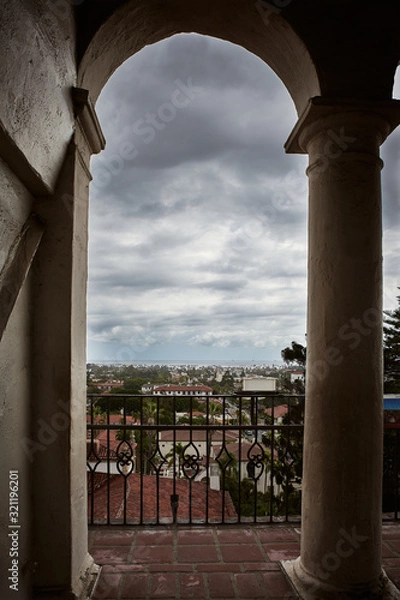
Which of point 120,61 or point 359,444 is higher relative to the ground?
point 120,61

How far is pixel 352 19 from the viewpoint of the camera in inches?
103

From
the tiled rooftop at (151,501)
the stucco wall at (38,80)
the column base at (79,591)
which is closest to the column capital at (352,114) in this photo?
the stucco wall at (38,80)

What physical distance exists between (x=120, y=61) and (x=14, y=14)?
Result: 164cm

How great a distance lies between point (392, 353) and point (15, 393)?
864 inches

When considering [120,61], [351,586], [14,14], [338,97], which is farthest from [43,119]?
[351,586]

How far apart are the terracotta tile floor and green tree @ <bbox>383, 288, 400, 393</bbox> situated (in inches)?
659

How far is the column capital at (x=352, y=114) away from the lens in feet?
8.27

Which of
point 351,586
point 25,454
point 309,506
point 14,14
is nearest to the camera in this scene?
point 14,14

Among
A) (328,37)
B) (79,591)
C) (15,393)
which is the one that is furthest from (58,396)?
(328,37)

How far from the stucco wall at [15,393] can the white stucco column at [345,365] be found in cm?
182

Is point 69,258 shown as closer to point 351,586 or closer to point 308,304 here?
point 308,304

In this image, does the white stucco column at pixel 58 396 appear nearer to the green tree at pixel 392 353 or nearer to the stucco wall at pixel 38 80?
the stucco wall at pixel 38 80

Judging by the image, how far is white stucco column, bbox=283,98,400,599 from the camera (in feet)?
8.02

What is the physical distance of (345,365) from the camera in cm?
248
